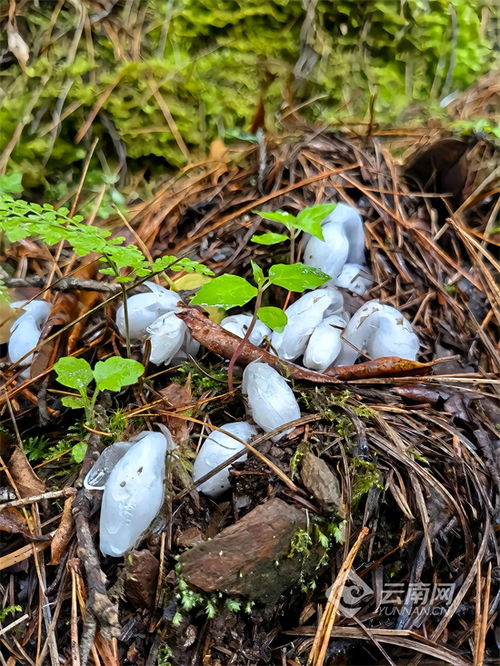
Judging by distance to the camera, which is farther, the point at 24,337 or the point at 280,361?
the point at 24,337

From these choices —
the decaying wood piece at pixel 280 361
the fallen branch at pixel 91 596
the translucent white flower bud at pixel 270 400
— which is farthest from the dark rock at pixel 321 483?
the fallen branch at pixel 91 596

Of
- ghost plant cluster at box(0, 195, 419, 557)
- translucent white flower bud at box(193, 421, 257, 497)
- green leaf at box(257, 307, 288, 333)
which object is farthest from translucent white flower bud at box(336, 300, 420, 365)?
translucent white flower bud at box(193, 421, 257, 497)

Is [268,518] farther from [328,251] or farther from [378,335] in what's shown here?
[328,251]

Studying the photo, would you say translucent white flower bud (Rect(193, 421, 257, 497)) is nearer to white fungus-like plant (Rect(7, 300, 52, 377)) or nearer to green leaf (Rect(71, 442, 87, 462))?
green leaf (Rect(71, 442, 87, 462))

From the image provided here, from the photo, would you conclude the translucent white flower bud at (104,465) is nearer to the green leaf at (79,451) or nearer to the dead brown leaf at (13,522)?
the green leaf at (79,451)

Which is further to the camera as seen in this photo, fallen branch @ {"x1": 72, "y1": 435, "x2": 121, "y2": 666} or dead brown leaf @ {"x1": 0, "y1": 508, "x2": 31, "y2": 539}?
dead brown leaf @ {"x1": 0, "y1": 508, "x2": 31, "y2": 539}

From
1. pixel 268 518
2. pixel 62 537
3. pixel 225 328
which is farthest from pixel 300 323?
pixel 62 537
